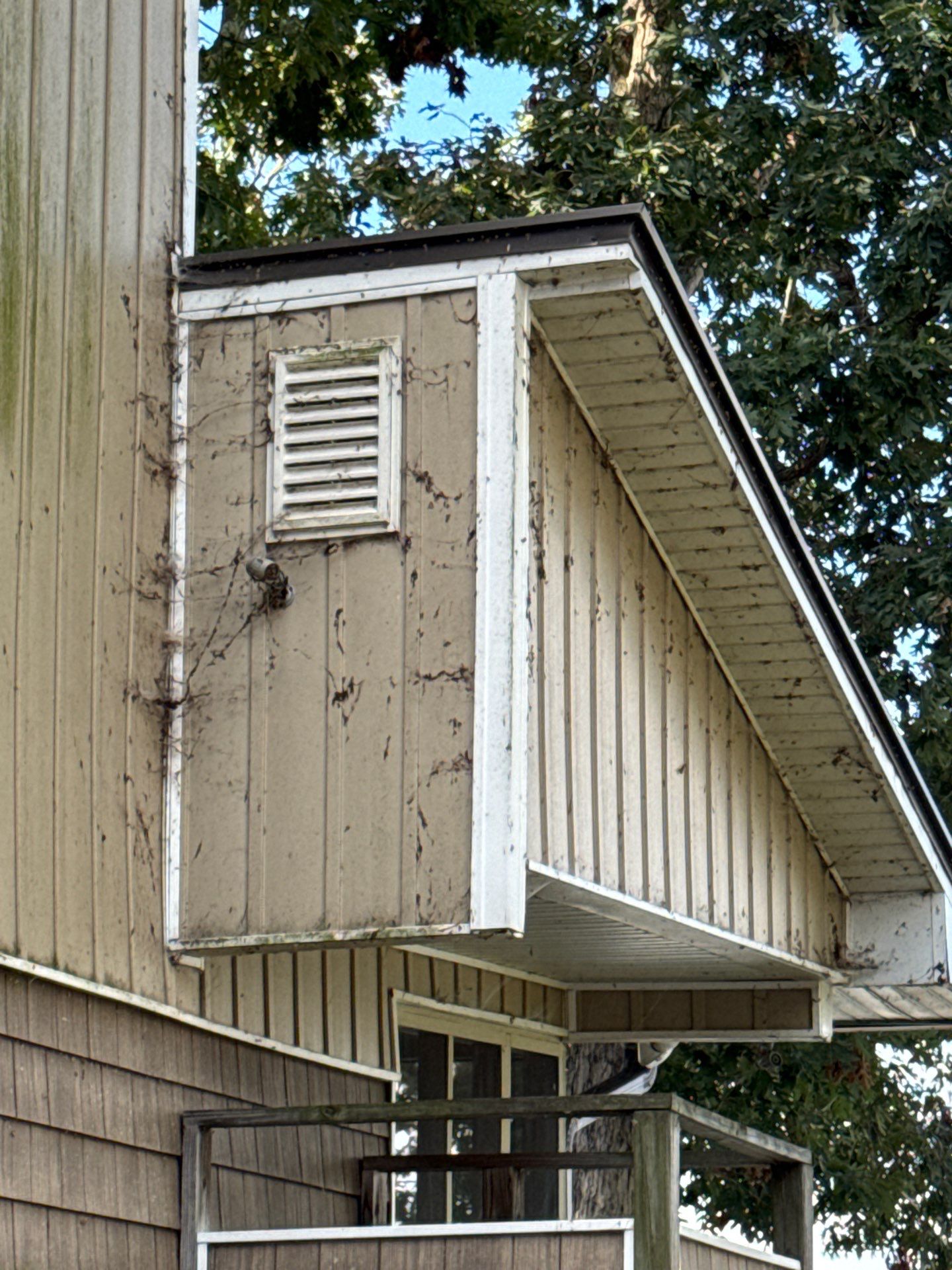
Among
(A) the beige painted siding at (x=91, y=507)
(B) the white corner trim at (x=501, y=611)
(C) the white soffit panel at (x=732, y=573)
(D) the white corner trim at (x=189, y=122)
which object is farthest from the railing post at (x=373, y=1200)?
(D) the white corner trim at (x=189, y=122)

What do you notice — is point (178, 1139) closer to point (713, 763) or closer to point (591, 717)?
point (591, 717)

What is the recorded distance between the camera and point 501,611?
6.71 m

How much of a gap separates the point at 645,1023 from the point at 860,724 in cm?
246

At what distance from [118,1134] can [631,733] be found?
8.21 feet

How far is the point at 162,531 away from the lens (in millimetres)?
7207

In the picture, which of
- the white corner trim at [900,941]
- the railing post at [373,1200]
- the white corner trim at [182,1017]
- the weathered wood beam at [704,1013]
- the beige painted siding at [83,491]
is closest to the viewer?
the white corner trim at [182,1017]

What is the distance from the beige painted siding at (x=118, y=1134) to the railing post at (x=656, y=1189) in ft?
5.13

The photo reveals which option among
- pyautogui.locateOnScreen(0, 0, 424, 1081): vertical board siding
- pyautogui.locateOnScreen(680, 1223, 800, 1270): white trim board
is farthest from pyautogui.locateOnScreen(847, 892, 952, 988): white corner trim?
pyautogui.locateOnScreen(0, 0, 424, 1081): vertical board siding

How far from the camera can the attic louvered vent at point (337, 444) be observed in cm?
705

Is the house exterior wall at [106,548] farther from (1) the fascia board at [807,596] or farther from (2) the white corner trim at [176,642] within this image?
(1) the fascia board at [807,596]

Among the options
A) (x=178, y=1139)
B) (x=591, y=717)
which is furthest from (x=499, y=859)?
(x=178, y=1139)

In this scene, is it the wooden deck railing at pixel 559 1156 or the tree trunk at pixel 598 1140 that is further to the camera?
the tree trunk at pixel 598 1140

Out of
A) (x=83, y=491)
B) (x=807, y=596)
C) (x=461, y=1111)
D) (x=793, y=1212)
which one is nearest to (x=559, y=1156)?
(x=461, y=1111)

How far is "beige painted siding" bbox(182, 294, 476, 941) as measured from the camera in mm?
6715
